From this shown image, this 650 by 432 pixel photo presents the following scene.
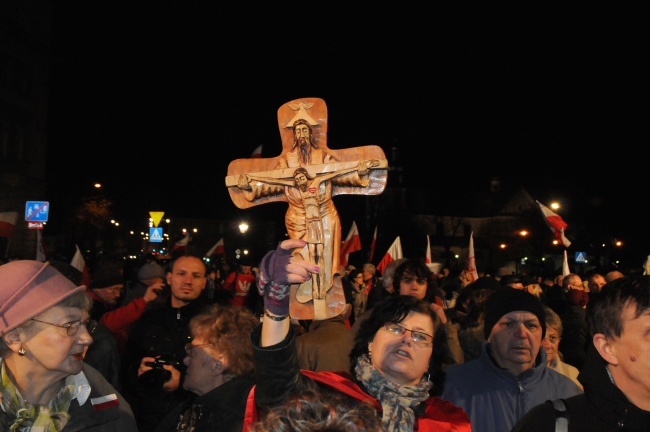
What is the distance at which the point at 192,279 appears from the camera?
16.8 feet

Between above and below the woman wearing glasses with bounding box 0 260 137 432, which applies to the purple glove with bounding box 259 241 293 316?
above

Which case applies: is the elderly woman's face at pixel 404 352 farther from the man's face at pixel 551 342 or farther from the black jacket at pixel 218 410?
the man's face at pixel 551 342

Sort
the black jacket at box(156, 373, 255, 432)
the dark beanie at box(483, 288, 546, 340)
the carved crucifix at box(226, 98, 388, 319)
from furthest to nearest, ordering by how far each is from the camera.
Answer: the carved crucifix at box(226, 98, 388, 319), the dark beanie at box(483, 288, 546, 340), the black jacket at box(156, 373, 255, 432)

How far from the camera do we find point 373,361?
9.94 feet

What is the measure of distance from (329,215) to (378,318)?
139 centimetres

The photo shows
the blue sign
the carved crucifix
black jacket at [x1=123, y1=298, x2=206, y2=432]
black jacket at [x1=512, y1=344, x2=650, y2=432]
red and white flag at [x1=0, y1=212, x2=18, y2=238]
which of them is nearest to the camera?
black jacket at [x1=512, y1=344, x2=650, y2=432]

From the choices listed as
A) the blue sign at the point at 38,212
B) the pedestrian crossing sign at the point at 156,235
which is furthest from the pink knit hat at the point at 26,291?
the pedestrian crossing sign at the point at 156,235

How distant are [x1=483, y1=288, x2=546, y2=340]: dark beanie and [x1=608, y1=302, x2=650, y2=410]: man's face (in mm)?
1629

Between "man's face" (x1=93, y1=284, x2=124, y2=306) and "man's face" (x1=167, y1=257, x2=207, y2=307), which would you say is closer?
"man's face" (x1=167, y1=257, x2=207, y2=307)

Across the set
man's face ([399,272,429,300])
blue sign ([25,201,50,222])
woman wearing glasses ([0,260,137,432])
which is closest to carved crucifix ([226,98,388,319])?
man's face ([399,272,429,300])

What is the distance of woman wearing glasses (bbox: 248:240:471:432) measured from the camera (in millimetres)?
2275

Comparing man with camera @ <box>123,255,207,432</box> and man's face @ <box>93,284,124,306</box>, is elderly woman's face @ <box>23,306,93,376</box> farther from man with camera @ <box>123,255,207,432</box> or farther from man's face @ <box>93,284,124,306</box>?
man's face @ <box>93,284,124,306</box>

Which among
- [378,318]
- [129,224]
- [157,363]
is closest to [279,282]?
[378,318]

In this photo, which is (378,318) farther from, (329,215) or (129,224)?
(129,224)
